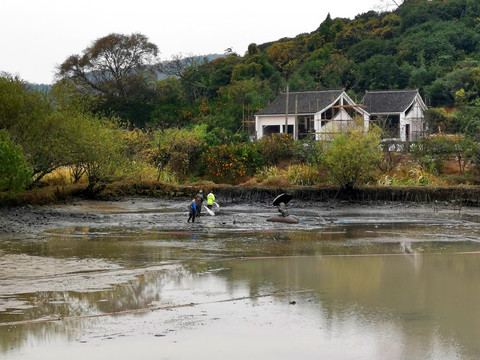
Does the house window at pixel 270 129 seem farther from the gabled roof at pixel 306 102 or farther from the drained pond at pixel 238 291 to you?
the drained pond at pixel 238 291

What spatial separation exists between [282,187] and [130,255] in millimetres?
21386

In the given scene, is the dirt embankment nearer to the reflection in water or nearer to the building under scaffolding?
the reflection in water

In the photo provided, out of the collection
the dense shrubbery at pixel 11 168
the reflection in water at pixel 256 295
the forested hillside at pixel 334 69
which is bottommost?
the reflection in water at pixel 256 295

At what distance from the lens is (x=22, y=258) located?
20.5 metres

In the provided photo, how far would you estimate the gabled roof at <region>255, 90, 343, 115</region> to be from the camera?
210ft

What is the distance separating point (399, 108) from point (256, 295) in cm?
5330

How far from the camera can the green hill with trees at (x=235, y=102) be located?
38156mm

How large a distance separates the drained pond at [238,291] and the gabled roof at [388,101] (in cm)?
3806

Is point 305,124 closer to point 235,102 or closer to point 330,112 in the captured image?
point 330,112

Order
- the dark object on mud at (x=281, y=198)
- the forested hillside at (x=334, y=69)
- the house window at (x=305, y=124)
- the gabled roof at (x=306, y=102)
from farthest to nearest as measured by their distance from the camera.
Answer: the forested hillside at (x=334, y=69) < the house window at (x=305, y=124) < the gabled roof at (x=306, y=102) < the dark object on mud at (x=281, y=198)

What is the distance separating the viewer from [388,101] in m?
68.1

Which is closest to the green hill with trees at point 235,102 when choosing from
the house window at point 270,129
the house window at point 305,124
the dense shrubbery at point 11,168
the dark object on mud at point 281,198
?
the dense shrubbery at point 11,168

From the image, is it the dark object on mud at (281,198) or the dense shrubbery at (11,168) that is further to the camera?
the dark object on mud at (281,198)

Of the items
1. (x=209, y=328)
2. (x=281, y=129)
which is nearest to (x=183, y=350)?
(x=209, y=328)
